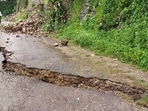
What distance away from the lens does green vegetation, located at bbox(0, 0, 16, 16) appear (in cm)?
4072

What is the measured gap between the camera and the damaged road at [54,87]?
24.3 feet

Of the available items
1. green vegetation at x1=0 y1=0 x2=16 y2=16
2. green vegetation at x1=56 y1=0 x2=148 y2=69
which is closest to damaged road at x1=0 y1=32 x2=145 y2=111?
green vegetation at x1=56 y1=0 x2=148 y2=69

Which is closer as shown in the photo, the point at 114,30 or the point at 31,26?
the point at 114,30

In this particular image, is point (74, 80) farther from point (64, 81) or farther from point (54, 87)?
point (54, 87)

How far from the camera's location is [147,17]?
12.4 metres

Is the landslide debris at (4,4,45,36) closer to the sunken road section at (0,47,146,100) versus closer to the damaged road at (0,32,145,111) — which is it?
the damaged road at (0,32,145,111)

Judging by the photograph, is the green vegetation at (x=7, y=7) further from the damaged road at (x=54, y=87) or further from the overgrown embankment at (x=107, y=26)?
the damaged road at (x=54, y=87)

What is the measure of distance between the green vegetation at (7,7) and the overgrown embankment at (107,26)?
23.7 meters

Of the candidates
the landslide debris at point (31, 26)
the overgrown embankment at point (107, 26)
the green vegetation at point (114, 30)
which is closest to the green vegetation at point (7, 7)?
the landslide debris at point (31, 26)

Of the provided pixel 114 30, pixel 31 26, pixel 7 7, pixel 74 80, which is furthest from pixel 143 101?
pixel 7 7

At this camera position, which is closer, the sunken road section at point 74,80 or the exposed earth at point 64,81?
the exposed earth at point 64,81

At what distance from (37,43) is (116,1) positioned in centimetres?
426

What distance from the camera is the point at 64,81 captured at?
916cm

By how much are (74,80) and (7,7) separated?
114 ft
